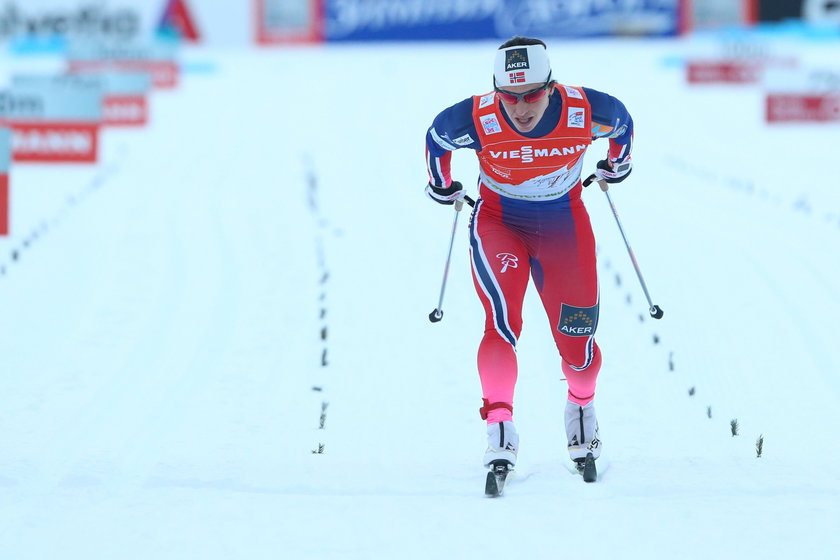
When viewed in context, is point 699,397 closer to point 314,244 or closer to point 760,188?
point 314,244

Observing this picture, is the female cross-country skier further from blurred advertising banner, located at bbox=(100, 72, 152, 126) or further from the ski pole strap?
blurred advertising banner, located at bbox=(100, 72, 152, 126)

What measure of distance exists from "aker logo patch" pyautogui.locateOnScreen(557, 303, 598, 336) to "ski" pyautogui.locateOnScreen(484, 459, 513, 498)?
619 mm

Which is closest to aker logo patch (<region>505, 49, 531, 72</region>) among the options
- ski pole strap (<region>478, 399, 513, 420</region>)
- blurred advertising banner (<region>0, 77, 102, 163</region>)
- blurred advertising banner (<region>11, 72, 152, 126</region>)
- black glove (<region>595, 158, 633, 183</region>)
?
black glove (<region>595, 158, 633, 183</region>)

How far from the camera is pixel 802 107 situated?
762 inches

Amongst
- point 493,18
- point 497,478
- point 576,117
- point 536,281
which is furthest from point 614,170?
point 493,18

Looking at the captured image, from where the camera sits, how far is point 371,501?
16.1 ft

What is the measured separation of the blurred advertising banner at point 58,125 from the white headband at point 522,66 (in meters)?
11.6

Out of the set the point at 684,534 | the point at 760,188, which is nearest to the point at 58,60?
the point at 760,188

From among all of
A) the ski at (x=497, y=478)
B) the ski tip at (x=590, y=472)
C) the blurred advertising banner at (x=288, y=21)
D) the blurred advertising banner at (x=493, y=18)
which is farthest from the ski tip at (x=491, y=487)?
the blurred advertising banner at (x=288, y=21)

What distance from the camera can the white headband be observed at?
193 inches

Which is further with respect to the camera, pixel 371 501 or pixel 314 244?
pixel 314 244

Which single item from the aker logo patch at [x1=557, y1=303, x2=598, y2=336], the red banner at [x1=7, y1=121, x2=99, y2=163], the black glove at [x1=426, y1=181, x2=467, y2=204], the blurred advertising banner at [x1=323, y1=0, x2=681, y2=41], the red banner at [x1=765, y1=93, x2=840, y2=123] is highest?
the blurred advertising banner at [x1=323, y1=0, x2=681, y2=41]

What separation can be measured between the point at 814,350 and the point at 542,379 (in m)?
1.67

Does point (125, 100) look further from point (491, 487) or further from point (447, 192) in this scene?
point (491, 487)
